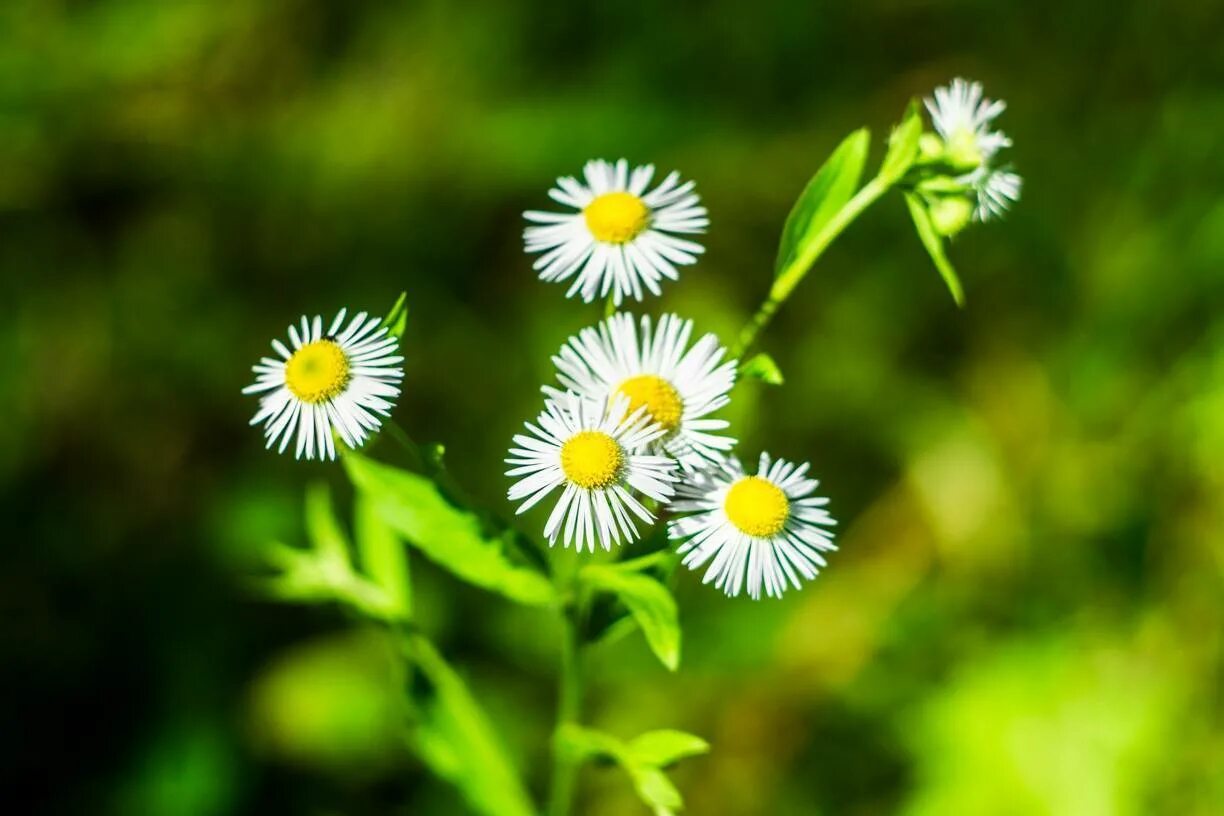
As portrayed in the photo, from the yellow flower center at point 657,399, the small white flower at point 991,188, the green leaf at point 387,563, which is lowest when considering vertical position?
the green leaf at point 387,563

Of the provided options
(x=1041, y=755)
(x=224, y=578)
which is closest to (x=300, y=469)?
(x=224, y=578)

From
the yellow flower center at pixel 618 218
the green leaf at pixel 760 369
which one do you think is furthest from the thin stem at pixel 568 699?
the yellow flower center at pixel 618 218

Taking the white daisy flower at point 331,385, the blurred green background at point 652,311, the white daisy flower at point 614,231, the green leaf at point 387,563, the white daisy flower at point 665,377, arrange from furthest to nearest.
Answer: the blurred green background at point 652,311 → the green leaf at point 387,563 → the white daisy flower at point 614,231 → the white daisy flower at point 665,377 → the white daisy flower at point 331,385

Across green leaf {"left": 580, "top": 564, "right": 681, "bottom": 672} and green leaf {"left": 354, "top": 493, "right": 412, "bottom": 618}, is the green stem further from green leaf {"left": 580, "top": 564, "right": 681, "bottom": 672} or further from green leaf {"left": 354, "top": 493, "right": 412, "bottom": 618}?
green leaf {"left": 354, "top": 493, "right": 412, "bottom": 618}

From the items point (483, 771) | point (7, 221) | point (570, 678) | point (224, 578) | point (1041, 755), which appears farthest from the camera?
point (7, 221)

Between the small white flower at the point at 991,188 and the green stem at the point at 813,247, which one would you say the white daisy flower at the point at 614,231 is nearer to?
the green stem at the point at 813,247

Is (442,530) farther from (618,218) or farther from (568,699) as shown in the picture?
(618,218)

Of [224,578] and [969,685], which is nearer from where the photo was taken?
[969,685]

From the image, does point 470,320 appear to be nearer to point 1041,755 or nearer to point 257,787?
point 257,787
